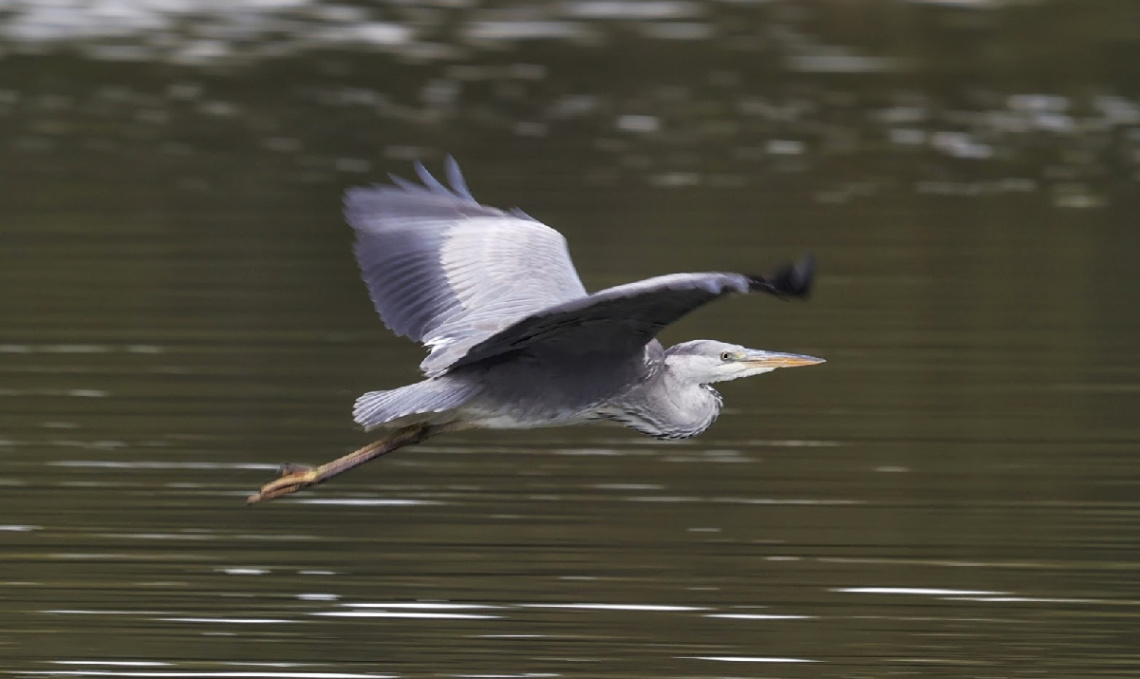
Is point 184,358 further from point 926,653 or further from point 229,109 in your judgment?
point 229,109

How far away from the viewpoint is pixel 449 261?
8.52m

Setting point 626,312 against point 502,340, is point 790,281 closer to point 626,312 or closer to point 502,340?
point 626,312

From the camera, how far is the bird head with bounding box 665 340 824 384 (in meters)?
8.08

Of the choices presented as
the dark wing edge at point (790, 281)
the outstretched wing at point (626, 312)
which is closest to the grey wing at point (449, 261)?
the outstretched wing at point (626, 312)

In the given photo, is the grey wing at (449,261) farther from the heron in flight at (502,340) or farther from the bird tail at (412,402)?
the bird tail at (412,402)

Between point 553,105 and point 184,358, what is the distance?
10659mm

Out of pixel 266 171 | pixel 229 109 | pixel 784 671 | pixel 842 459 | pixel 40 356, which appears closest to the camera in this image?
pixel 784 671

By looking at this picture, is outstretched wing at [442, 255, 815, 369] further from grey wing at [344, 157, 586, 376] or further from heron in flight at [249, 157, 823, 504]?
grey wing at [344, 157, 586, 376]

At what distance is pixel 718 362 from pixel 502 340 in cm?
121

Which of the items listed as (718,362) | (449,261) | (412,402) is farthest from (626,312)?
(449,261)

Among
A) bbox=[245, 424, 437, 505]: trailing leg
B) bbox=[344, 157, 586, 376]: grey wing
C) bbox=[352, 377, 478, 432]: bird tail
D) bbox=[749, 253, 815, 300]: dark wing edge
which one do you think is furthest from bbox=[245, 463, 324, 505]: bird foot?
bbox=[749, 253, 815, 300]: dark wing edge

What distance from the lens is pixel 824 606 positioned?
25.3ft

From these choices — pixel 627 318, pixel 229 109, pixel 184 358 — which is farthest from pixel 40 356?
pixel 229 109

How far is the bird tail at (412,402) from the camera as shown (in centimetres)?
Answer: 725
